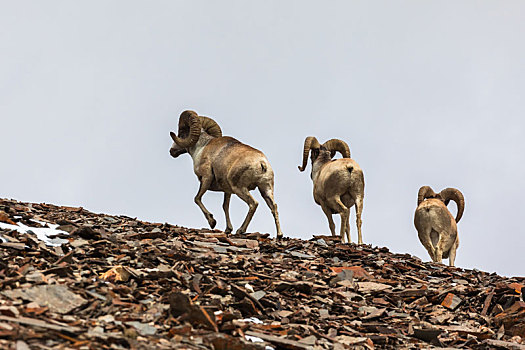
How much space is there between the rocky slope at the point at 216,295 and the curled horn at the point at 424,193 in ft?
25.4

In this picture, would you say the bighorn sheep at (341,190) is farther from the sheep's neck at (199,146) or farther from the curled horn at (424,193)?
the sheep's neck at (199,146)

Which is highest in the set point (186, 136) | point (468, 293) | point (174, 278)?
point (186, 136)

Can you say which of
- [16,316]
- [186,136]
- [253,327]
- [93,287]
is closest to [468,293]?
[253,327]

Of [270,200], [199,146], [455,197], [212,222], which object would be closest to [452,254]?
[455,197]

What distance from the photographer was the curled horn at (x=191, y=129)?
17375 millimetres

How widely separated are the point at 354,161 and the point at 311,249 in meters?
5.86

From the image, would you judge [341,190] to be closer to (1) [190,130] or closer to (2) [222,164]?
(2) [222,164]

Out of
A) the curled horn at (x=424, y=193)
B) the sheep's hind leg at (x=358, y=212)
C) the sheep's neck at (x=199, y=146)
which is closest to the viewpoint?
the sheep's hind leg at (x=358, y=212)

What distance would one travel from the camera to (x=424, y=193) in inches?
782

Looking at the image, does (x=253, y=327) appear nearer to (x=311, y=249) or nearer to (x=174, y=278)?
(x=174, y=278)

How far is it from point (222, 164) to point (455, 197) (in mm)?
8605

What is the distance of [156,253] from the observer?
8867mm

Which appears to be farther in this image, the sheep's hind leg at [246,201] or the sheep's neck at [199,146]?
the sheep's neck at [199,146]

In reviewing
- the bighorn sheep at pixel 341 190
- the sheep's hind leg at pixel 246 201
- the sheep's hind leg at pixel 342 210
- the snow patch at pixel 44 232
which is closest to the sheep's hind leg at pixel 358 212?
the bighorn sheep at pixel 341 190
